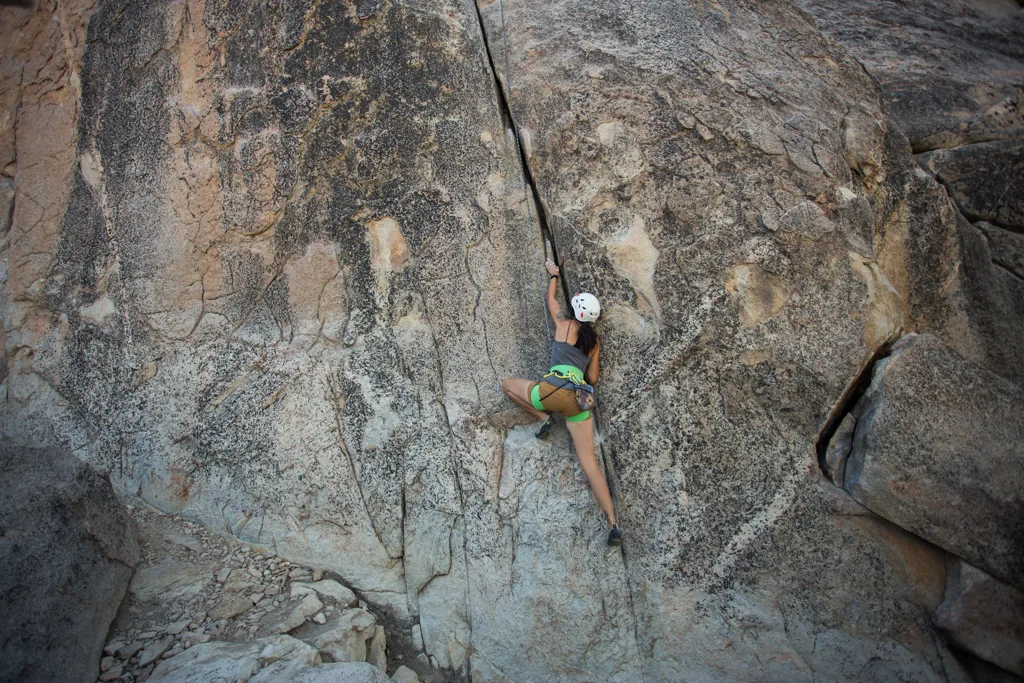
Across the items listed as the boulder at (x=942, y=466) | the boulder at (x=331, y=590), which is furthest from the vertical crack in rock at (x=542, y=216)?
the boulder at (x=331, y=590)

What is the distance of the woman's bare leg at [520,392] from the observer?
11.4 ft

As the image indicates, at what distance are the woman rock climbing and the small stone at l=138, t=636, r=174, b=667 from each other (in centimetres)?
187

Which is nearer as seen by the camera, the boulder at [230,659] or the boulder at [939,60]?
the boulder at [230,659]

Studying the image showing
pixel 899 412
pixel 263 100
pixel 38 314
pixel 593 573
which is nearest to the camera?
pixel 899 412

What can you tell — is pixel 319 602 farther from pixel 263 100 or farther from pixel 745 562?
pixel 263 100

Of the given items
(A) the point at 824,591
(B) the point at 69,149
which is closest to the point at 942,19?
(A) the point at 824,591

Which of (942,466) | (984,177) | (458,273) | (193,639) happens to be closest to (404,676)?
(193,639)

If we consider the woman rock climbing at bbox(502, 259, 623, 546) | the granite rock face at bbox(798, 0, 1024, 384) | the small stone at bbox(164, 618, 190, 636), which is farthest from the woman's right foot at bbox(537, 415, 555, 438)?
the small stone at bbox(164, 618, 190, 636)

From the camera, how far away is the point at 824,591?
3.14 metres

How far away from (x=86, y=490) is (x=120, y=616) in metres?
0.59

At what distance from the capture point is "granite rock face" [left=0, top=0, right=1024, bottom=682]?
3.31 meters

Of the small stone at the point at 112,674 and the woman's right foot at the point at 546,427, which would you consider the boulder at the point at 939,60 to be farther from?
the small stone at the point at 112,674

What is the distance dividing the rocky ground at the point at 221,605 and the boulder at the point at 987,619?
92.7 inches

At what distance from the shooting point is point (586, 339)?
3.36 meters
